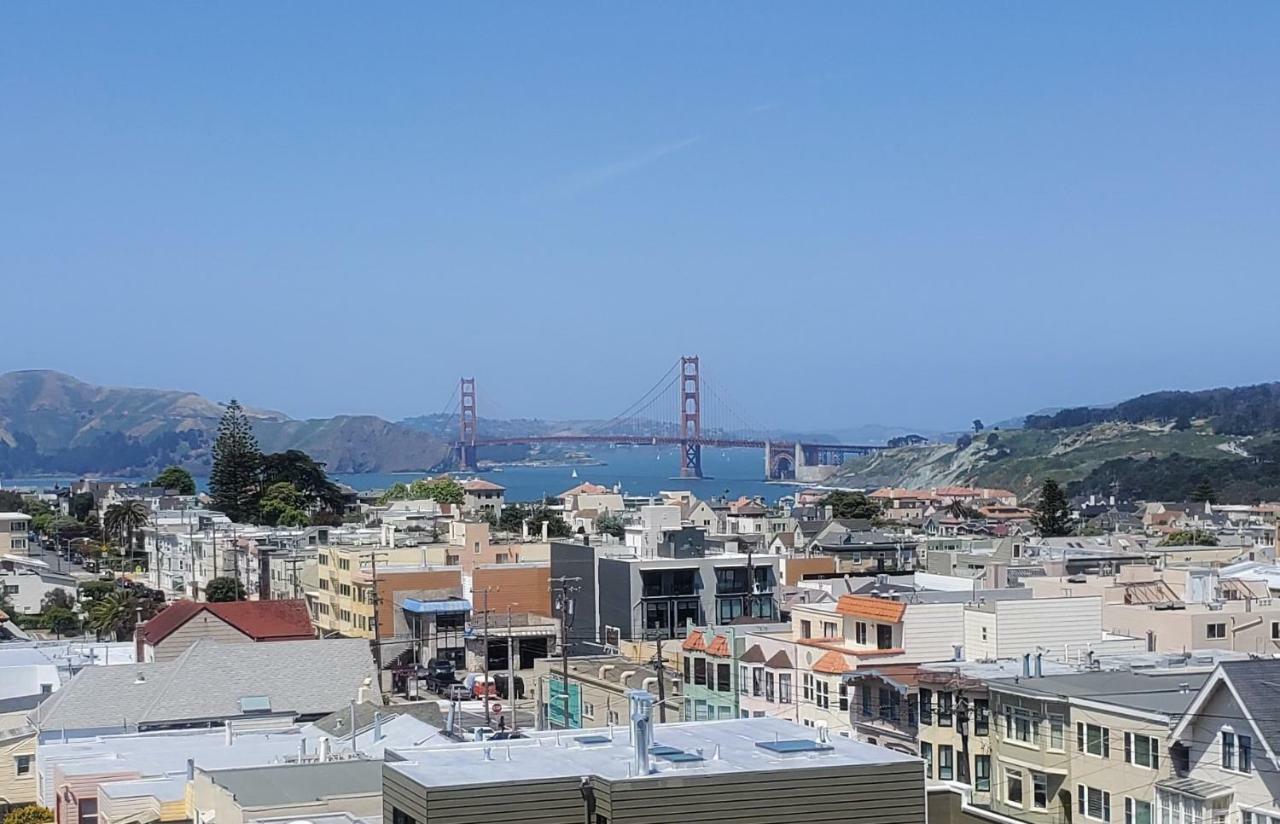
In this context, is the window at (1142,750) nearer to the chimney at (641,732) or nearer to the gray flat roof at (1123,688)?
the gray flat roof at (1123,688)

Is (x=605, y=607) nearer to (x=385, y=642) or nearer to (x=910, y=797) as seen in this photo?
(x=385, y=642)

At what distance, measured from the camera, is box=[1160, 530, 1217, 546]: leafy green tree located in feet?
240

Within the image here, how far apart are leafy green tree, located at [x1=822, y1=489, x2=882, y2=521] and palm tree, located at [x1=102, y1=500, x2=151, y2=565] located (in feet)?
112

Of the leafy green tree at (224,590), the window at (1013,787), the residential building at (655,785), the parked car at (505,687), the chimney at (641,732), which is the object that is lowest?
the parked car at (505,687)

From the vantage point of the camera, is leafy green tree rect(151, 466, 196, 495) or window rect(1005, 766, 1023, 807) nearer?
window rect(1005, 766, 1023, 807)

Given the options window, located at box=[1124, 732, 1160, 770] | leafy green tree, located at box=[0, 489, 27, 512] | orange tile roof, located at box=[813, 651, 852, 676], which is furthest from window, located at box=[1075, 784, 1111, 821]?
leafy green tree, located at box=[0, 489, 27, 512]

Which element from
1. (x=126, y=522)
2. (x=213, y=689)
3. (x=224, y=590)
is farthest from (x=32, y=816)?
(x=126, y=522)

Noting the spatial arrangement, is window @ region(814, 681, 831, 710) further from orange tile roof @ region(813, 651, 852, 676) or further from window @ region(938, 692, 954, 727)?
window @ region(938, 692, 954, 727)

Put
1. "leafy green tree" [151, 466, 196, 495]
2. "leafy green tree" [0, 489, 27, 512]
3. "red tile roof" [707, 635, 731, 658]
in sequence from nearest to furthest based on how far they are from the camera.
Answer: "red tile roof" [707, 635, 731, 658] → "leafy green tree" [151, 466, 196, 495] → "leafy green tree" [0, 489, 27, 512]

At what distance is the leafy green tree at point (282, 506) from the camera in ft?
300

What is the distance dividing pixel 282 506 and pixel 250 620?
51.0m

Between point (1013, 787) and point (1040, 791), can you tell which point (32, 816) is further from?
point (1040, 791)

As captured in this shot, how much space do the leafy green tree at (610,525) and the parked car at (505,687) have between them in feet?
85.8

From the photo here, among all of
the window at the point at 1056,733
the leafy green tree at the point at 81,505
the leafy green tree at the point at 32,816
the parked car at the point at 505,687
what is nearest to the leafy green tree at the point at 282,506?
the leafy green tree at the point at 81,505
